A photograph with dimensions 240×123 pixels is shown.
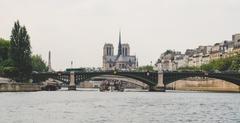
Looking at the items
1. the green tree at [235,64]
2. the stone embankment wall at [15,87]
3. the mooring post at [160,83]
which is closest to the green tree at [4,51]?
the stone embankment wall at [15,87]

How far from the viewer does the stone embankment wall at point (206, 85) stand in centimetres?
12469

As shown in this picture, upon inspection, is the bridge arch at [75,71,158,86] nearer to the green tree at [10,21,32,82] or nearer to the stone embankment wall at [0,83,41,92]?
the green tree at [10,21,32,82]

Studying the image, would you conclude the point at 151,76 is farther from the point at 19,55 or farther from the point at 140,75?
the point at 19,55

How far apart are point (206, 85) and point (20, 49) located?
46842 mm

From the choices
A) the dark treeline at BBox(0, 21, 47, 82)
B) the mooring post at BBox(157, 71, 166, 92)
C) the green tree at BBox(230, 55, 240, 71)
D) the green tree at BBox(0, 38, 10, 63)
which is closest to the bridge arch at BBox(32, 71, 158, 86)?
the mooring post at BBox(157, 71, 166, 92)

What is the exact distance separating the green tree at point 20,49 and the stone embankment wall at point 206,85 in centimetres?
3481

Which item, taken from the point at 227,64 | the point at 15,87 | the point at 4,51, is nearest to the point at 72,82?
the point at 4,51

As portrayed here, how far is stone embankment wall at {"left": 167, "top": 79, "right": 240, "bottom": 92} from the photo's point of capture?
124688 millimetres

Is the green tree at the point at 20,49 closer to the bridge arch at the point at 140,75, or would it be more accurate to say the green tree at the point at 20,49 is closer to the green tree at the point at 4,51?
the green tree at the point at 4,51

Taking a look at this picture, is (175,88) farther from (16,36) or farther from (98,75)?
(16,36)

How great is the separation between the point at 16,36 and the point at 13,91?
36.7ft

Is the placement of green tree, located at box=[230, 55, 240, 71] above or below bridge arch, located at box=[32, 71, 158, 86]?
above

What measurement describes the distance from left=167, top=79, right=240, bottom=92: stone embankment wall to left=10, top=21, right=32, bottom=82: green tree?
34.8 m

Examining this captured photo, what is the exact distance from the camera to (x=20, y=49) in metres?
104
